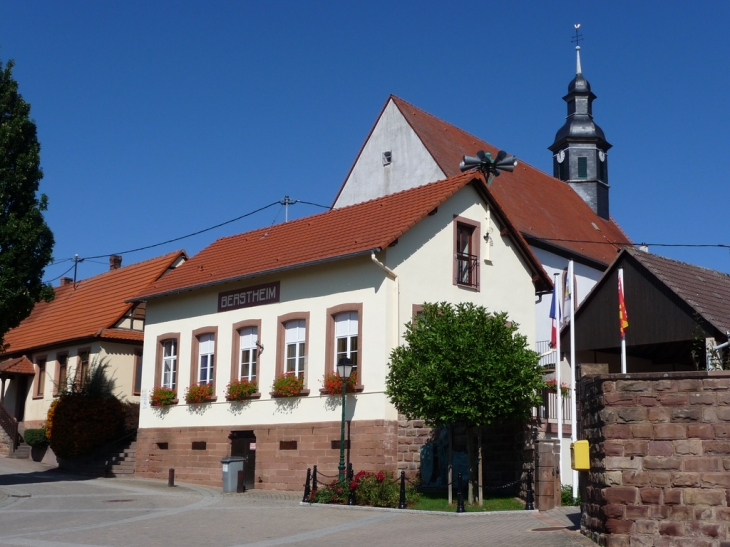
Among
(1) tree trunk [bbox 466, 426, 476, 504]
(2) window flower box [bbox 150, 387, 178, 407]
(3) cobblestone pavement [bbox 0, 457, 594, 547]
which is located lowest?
(3) cobblestone pavement [bbox 0, 457, 594, 547]

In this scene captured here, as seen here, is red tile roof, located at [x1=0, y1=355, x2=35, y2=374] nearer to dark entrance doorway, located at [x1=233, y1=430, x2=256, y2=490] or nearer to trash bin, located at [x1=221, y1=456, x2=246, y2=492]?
dark entrance doorway, located at [x1=233, y1=430, x2=256, y2=490]

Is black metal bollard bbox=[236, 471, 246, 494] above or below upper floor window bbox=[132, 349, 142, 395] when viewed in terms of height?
below

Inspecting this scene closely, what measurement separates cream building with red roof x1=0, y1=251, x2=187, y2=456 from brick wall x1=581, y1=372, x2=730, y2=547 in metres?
22.5

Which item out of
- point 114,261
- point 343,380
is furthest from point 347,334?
point 114,261

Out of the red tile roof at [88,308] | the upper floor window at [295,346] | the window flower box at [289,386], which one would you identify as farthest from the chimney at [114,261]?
the window flower box at [289,386]

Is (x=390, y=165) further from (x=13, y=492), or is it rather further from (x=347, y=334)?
(x=13, y=492)

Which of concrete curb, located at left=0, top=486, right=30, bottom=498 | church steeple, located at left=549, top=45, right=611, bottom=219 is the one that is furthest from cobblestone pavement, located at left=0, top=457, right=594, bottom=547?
church steeple, located at left=549, top=45, right=611, bottom=219

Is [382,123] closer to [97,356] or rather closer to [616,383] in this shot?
[97,356]

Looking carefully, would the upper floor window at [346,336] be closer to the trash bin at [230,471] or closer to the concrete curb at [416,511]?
the trash bin at [230,471]

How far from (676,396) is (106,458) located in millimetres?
22168

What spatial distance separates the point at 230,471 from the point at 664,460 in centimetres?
1337

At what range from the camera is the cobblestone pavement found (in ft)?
44.6

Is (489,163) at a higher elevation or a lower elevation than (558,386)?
higher

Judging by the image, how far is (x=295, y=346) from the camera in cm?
2367
